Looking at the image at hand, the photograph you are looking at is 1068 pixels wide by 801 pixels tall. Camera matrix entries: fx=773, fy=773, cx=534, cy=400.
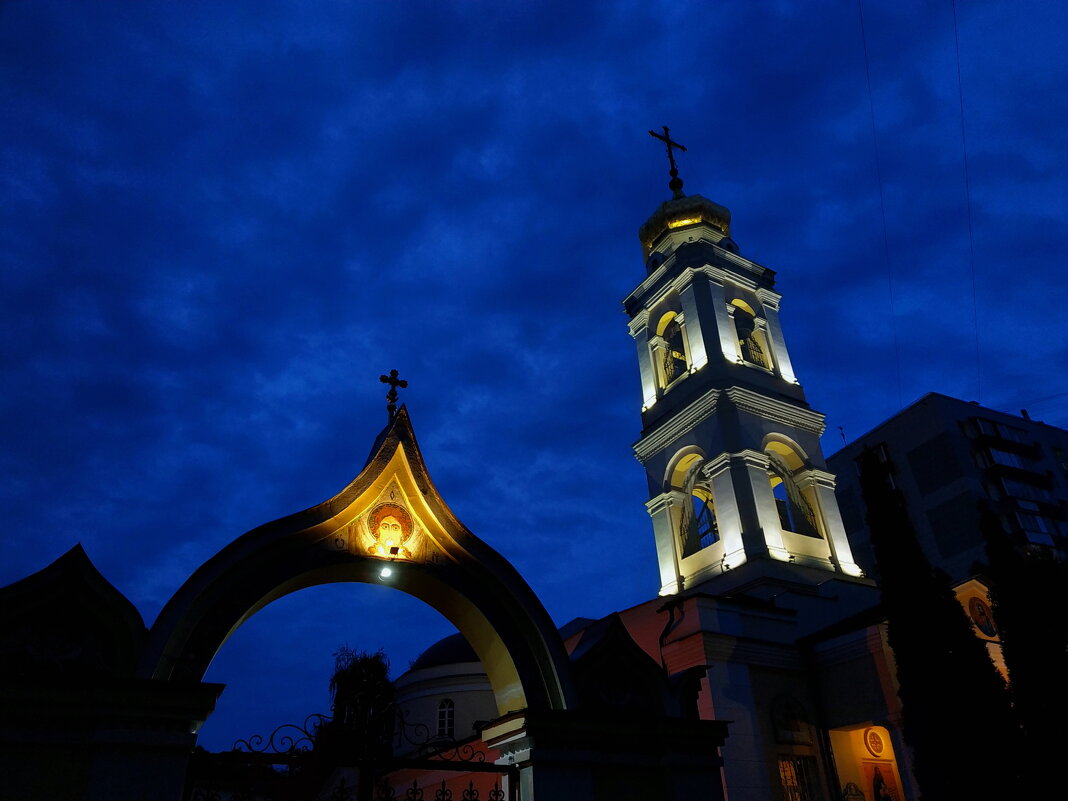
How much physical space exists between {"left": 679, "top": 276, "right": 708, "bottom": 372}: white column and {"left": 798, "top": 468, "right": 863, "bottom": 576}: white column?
18.4 feet

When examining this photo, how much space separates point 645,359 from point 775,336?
5283 millimetres

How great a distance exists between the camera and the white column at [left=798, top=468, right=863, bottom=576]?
26.3 m

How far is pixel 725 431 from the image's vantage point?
1048 inches

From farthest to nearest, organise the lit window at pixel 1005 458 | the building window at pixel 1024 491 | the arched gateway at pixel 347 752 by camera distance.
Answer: the lit window at pixel 1005 458, the building window at pixel 1024 491, the arched gateway at pixel 347 752

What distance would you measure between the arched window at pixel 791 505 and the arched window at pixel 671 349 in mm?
5258

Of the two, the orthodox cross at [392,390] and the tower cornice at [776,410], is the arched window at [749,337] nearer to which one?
the tower cornice at [776,410]

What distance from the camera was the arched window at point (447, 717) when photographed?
27203 mm

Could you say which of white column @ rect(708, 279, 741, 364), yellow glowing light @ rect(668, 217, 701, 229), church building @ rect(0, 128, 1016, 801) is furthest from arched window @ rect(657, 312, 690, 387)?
church building @ rect(0, 128, 1016, 801)

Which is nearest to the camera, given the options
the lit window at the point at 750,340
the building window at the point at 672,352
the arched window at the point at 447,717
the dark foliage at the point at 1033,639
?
the dark foliage at the point at 1033,639

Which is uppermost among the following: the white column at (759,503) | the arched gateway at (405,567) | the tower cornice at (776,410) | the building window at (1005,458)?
the building window at (1005,458)

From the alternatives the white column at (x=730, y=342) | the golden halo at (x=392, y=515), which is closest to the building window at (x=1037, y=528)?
the white column at (x=730, y=342)

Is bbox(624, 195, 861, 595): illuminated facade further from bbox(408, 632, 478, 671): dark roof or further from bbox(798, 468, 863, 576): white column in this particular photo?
bbox(408, 632, 478, 671): dark roof

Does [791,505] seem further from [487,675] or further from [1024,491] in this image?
[1024,491]

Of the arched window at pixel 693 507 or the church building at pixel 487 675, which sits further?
the arched window at pixel 693 507
